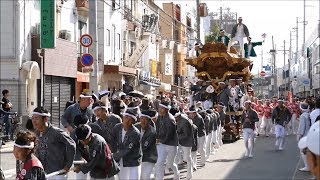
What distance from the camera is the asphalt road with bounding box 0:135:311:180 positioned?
47.5ft

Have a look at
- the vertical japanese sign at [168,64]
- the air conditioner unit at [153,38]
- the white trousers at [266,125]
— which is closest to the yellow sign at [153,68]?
the air conditioner unit at [153,38]

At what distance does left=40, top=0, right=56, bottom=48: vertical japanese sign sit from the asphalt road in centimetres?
535

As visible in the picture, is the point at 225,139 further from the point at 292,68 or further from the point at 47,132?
the point at 292,68

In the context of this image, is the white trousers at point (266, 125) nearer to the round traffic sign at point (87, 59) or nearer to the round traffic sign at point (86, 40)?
the round traffic sign at point (86, 40)

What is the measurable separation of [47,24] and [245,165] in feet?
36.9

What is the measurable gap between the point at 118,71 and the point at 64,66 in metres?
7.36

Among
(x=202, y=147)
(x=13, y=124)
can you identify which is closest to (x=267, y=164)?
(x=202, y=147)

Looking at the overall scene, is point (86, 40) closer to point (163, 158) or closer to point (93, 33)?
point (93, 33)

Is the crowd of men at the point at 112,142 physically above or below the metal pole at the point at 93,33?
below

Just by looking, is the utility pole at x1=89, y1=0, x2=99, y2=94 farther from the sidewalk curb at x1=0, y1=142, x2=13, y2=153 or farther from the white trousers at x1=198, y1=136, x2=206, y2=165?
the white trousers at x1=198, y1=136, x2=206, y2=165

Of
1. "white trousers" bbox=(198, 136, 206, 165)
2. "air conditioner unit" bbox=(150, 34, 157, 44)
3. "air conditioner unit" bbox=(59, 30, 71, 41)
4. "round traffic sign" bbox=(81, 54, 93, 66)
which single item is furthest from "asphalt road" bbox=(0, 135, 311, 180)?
"air conditioner unit" bbox=(150, 34, 157, 44)

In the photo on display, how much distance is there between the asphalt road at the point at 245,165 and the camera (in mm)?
14477

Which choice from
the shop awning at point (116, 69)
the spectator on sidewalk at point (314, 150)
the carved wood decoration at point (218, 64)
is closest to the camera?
the spectator on sidewalk at point (314, 150)

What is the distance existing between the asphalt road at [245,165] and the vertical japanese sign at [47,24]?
17.6 feet
